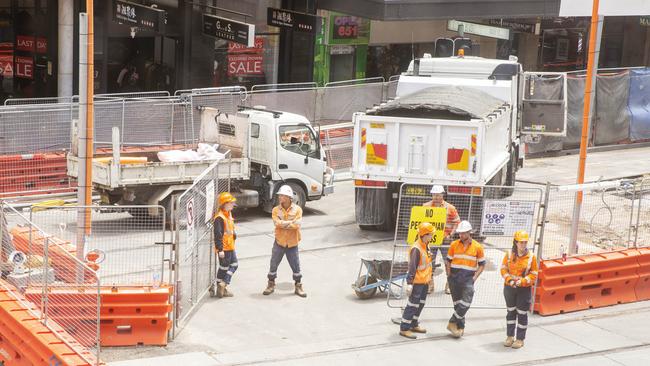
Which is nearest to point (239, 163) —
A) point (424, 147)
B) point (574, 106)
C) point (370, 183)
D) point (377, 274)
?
point (370, 183)

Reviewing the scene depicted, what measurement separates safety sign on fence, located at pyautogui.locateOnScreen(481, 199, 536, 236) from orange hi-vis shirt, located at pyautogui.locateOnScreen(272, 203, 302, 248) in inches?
112

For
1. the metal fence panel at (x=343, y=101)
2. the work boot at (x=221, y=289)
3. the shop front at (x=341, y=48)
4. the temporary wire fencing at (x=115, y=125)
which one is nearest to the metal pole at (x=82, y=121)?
the work boot at (x=221, y=289)

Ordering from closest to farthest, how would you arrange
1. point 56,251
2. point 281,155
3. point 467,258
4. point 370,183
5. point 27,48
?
point 56,251
point 467,258
point 370,183
point 281,155
point 27,48

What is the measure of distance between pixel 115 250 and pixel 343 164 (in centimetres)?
1182

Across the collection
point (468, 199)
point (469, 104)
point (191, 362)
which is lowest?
point (191, 362)

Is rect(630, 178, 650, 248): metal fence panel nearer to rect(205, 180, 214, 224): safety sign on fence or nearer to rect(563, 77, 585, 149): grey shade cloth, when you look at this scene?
rect(205, 180, 214, 224): safety sign on fence

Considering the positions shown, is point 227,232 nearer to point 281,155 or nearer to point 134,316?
point 134,316

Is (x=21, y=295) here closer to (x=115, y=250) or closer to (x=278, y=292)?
(x=115, y=250)

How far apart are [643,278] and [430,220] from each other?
4064 millimetres

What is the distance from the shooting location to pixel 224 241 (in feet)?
53.4

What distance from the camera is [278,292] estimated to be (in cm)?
1716

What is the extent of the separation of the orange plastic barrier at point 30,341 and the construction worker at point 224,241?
338cm

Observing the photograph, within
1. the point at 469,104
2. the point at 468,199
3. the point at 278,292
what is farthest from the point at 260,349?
the point at 469,104

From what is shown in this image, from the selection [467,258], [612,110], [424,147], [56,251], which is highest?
[612,110]
